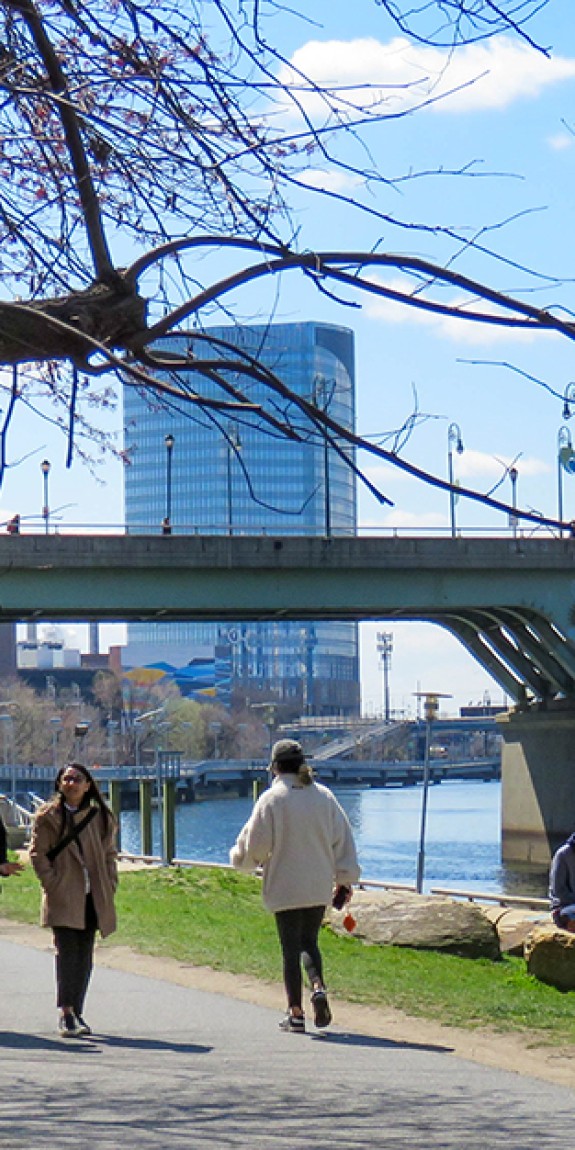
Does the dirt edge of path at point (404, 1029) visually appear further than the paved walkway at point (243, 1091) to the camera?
Yes

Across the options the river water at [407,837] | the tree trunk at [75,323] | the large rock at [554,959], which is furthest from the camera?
the river water at [407,837]

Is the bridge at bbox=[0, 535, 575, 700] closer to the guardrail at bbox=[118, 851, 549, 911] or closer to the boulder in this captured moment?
the guardrail at bbox=[118, 851, 549, 911]

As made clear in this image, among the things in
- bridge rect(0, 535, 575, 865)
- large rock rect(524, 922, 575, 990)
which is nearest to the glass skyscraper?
large rock rect(524, 922, 575, 990)

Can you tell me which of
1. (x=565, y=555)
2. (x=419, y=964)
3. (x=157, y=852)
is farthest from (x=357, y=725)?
(x=419, y=964)

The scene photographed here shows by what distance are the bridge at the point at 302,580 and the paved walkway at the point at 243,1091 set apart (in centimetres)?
3282

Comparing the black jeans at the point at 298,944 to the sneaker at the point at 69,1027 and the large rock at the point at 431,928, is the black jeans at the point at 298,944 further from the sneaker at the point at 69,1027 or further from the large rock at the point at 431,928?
the large rock at the point at 431,928

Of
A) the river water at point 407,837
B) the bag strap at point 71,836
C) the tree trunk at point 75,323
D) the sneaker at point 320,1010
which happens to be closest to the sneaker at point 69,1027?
the bag strap at point 71,836

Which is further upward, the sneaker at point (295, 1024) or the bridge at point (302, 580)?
the bridge at point (302, 580)

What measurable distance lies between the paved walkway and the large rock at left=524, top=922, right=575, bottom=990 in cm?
365

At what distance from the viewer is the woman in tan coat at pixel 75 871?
10.2m

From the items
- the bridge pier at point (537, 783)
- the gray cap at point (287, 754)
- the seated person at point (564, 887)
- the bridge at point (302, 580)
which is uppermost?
the bridge at point (302, 580)

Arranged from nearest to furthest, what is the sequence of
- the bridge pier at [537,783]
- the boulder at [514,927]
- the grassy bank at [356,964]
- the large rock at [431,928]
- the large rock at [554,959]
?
1. the grassy bank at [356,964]
2. the large rock at [554,959]
3. the large rock at [431,928]
4. the boulder at [514,927]
5. the bridge pier at [537,783]

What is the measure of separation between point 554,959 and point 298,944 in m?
4.58

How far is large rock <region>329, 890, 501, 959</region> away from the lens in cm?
1627
